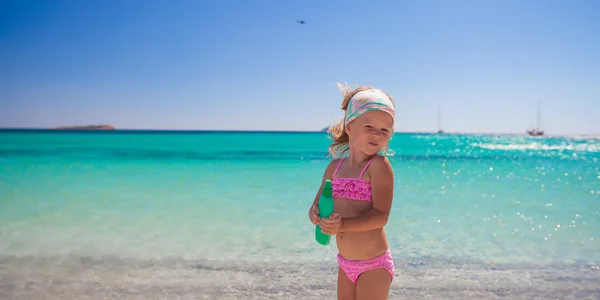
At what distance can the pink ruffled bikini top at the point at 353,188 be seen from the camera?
254 cm

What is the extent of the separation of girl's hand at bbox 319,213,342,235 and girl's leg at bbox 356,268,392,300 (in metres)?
0.37

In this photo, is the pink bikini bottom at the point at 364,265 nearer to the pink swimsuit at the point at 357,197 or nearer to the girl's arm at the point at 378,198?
the pink swimsuit at the point at 357,197

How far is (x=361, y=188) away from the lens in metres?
2.54

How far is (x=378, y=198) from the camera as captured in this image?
249cm

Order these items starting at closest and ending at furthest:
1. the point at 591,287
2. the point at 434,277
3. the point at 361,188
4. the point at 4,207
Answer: the point at 361,188 < the point at 591,287 < the point at 434,277 < the point at 4,207

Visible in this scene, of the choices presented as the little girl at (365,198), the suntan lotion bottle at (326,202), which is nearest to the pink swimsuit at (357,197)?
the little girl at (365,198)

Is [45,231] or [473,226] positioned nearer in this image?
[45,231]

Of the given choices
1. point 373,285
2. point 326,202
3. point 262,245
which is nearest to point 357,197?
point 326,202

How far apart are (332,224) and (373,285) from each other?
45 centimetres

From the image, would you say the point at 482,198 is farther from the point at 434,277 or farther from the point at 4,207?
the point at 4,207

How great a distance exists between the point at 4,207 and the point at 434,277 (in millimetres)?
9396

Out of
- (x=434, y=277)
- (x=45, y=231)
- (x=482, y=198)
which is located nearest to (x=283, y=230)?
(x=434, y=277)

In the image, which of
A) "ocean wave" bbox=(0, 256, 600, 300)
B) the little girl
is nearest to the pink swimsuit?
the little girl

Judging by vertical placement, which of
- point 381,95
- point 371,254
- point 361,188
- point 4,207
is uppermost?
point 381,95
